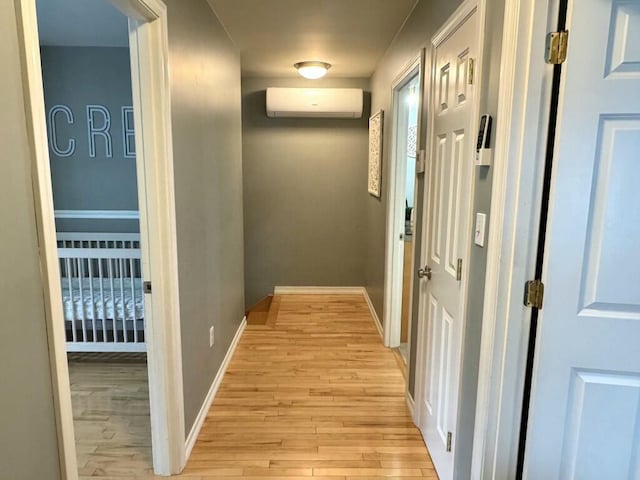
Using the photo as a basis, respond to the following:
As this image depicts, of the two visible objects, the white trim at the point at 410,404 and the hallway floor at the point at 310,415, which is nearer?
the hallway floor at the point at 310,415

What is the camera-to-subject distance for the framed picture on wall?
148 inches

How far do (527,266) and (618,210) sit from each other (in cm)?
29

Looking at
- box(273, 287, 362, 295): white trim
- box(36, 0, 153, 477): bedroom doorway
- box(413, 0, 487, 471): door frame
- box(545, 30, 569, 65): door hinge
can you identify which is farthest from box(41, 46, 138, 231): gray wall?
box(545, 30, 569, 65): door hinge

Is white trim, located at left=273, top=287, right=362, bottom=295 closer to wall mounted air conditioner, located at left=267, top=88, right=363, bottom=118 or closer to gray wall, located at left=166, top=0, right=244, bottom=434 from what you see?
gray wall, located at left=166, top=0, right=244, bottom=434

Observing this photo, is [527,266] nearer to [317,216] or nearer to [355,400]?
[355,400]

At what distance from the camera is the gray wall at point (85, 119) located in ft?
11.8

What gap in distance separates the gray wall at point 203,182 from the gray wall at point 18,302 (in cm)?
100

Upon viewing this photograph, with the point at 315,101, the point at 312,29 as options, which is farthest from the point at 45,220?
the point at 315,101

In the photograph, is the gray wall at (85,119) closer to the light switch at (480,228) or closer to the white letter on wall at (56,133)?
the white letter on wall at (56,133)

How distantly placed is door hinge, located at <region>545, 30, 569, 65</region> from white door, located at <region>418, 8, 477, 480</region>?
0.38m

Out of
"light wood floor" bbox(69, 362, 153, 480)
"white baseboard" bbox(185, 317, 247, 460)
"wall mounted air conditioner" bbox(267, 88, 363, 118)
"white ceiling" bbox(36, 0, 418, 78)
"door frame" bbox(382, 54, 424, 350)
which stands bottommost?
"light wood floor" bbox(69, 362, 153, 480)

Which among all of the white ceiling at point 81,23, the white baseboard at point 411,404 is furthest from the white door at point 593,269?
the white ceiling at point 81,23

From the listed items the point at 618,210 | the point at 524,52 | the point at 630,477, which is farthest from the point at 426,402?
the point at 524,52

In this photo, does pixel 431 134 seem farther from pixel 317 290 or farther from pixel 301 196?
pixel 317 290
